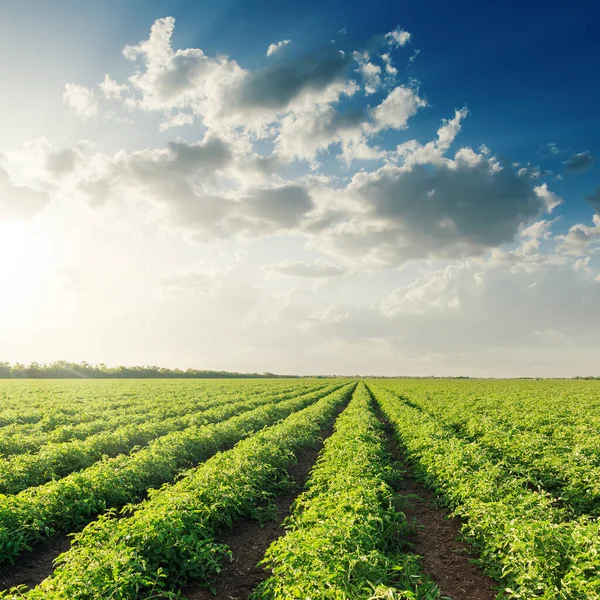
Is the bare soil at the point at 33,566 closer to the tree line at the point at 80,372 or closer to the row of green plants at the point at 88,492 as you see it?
the row of green plants at the point at 88,492

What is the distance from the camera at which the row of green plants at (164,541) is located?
5.52 meters

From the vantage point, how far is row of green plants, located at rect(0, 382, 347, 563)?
803 cm

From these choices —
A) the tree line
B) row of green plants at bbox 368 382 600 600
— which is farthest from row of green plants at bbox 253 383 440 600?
the tree line

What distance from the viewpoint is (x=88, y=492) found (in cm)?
968

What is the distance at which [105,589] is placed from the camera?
533cm

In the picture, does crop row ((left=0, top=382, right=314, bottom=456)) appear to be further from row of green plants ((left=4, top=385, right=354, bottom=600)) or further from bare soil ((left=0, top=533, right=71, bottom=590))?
row of green plants ((left=4, top=385, right=354, bottom=600))

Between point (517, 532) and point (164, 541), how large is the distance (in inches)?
231

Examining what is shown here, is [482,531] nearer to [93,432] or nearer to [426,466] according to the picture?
[426,466]

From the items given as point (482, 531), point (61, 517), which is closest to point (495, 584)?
point (482, 531)

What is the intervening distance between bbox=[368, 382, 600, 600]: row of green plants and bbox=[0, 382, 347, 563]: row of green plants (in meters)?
8.22

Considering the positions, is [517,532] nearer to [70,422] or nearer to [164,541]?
[164,541]

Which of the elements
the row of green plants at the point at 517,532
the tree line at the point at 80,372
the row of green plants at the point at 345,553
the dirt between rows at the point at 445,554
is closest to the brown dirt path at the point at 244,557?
the row of green plants at the point at 345,553

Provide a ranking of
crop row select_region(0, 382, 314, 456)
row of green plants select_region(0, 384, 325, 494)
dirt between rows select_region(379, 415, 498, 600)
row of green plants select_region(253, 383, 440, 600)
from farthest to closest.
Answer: crop row select_region(0, 382, 314, 456)
row of green plants select_region(0, 384, 325, 494)
dirt between rows select_region(379, 415, 498, 600)
row of green plants select_region(253, 383, 440, 600)

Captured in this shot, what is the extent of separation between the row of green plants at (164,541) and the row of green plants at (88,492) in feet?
3.50
